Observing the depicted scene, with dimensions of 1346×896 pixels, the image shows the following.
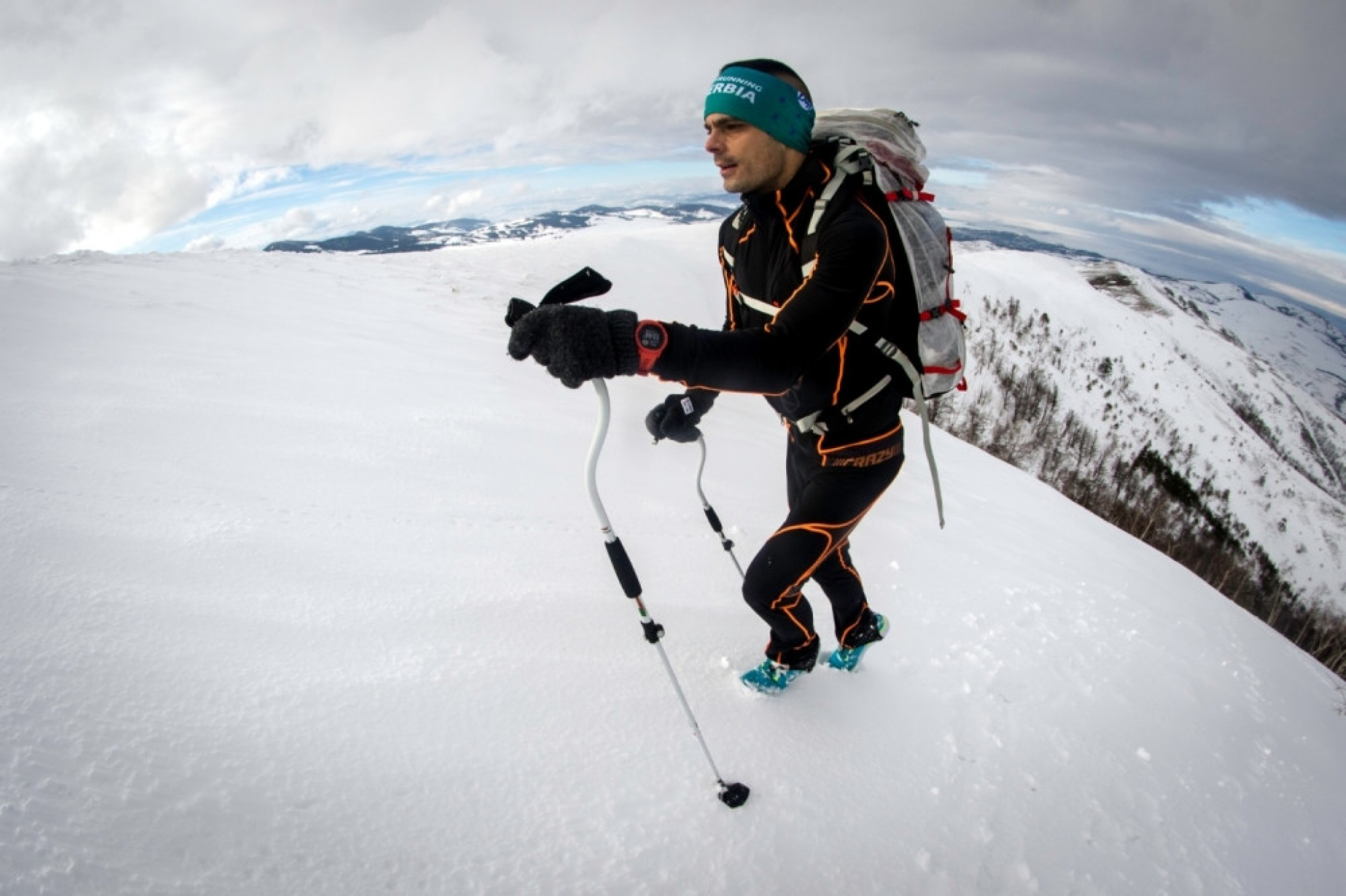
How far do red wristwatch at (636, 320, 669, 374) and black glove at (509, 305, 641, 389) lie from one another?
0.04ft

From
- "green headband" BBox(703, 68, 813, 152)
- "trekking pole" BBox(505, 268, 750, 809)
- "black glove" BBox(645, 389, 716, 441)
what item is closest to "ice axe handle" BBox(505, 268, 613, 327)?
"trekking pole" BBox(505, 268, 750, 809)

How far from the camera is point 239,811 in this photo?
5.14 feet

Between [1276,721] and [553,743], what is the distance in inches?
173

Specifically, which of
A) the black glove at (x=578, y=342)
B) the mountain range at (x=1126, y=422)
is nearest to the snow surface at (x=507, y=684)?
the black glove at (x=578, y=342)

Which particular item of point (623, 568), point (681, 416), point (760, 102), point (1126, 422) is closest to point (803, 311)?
point (760, 102)

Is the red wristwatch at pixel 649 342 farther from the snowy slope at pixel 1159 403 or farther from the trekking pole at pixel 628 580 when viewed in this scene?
the snowy slope at pixel 1159 403

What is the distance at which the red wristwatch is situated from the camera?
1.71m

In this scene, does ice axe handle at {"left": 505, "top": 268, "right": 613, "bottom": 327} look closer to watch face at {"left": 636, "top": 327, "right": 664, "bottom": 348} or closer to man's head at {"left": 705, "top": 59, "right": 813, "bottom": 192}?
watch face at {"left": 636, "top": 327, "right": 664, "bottom": 348}

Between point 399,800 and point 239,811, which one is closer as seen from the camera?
point 239,811

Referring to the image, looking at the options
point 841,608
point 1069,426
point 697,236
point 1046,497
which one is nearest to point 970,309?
point 1069,426

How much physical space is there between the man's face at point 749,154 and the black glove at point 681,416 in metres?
0.98

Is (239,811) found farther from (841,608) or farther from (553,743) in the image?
(841,608)

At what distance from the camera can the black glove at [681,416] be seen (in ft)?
9.67

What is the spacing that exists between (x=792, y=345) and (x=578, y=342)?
0.65 metres
